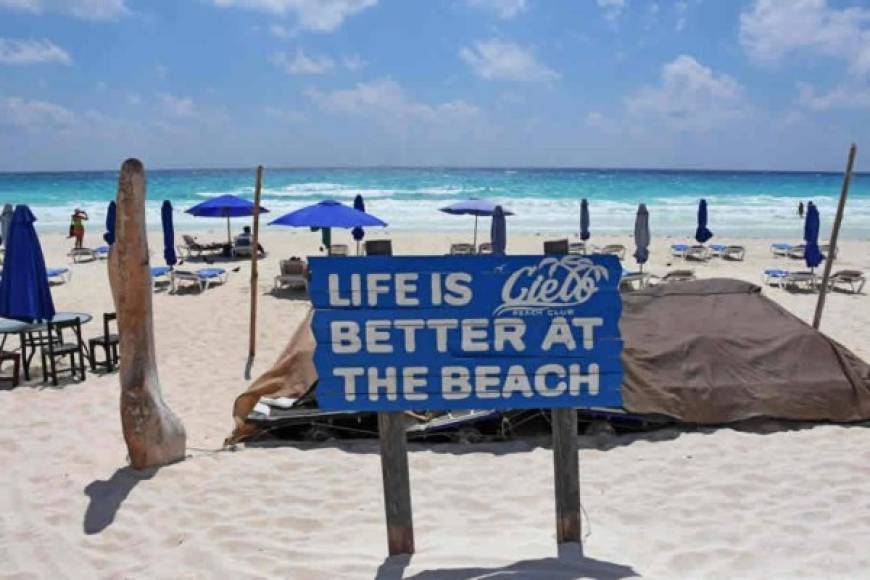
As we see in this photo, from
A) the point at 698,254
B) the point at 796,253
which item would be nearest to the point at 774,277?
the point at 698,254

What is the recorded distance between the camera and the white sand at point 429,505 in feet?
13.6

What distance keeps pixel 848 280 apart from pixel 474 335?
1300 cm

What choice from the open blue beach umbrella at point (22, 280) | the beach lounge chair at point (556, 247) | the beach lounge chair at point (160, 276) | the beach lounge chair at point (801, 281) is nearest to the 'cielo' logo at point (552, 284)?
the beach lounge chair at point (556, 247)

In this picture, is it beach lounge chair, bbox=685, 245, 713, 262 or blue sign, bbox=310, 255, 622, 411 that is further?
beach lounge chair, bbox=685, 245, 713, 262

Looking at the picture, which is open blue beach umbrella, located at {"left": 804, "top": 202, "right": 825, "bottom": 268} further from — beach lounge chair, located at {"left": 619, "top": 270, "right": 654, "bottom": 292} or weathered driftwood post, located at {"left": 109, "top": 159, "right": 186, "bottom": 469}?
weathered driftwood post, located at {"left": 109, "top": 159, "right": 186, "bottom": 469}

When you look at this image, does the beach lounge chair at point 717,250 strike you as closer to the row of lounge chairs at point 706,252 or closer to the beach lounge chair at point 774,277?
the row of lounge chairs at point 706,252

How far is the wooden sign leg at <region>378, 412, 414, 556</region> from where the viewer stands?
4145 mm

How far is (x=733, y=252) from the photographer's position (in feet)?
67.1

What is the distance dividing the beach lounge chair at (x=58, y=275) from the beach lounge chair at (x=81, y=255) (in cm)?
245

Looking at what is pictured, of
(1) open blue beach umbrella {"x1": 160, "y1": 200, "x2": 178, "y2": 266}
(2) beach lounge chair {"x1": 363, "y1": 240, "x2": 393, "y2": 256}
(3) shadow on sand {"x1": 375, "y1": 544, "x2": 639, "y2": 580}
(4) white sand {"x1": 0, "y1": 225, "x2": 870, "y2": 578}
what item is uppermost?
(2) beach lounge chair {"x1": 363, "y1": 240, "x2": 393, "y2": 256}

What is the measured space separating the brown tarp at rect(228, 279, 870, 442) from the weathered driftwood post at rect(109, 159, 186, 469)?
0.89 m

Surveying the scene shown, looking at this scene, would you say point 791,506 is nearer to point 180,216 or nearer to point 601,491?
point 601,491

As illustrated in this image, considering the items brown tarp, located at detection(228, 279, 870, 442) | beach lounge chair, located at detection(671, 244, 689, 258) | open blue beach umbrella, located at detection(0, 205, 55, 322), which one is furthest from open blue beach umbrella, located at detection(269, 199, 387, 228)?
beach lounge chair, located at detection(671, 244, 689, 258)

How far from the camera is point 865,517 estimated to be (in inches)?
184
